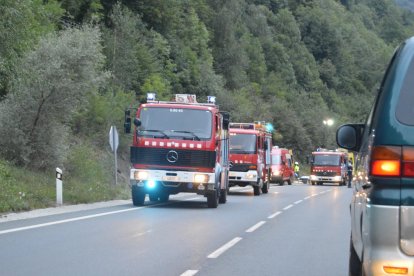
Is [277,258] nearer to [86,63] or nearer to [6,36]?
[6,36]

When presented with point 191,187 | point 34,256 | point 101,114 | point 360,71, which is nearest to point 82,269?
point 34,256

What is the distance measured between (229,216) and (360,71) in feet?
416

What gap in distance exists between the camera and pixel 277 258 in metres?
11.2

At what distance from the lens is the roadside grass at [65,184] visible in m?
19.6

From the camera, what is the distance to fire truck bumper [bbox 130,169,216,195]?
21219mm

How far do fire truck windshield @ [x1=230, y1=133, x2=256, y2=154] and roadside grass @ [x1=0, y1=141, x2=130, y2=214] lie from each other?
215 inches

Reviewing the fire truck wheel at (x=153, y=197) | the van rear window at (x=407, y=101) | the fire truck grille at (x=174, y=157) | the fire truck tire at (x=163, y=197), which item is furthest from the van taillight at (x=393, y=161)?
the fire truck tire at (x=163, y=197)

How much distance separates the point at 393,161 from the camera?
5.33 m

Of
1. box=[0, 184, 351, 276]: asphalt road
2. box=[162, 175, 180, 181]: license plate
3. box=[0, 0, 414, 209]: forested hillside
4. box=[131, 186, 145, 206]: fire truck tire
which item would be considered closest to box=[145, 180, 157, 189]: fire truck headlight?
box=[162, 175, 180, 181]: license plate

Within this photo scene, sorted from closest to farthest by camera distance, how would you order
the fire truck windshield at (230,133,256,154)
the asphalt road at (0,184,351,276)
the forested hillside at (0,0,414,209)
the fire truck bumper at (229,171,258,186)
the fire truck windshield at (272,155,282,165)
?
the asphalt road at (0,184,351,276), the forested hillside at (0,0,414,209), the fire truck bumper at (229,171,258,186), the fire truck windshield at (230,133,256,154), the fire truck windshield at (272,155,282,165)

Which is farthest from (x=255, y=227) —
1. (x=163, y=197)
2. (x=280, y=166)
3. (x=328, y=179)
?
(x=328, y=179)

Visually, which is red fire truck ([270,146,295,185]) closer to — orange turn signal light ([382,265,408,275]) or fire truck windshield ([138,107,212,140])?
fire truck windshield ([138,107,212,140])

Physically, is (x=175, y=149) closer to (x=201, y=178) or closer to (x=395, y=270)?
(x=201, y=178)

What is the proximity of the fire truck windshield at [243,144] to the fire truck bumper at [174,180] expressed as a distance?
11686 mm
